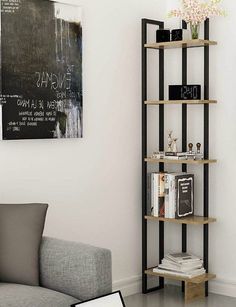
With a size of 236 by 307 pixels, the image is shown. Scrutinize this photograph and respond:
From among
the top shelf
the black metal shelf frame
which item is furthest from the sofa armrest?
the top shelf

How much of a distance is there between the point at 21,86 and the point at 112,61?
0.92 metres

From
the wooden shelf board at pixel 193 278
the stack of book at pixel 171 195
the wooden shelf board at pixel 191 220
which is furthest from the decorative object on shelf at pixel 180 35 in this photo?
the wooden shelf board at pixel 193 278

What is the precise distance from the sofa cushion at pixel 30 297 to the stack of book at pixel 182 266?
5.47 ft

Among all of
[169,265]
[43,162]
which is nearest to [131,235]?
[169,265]

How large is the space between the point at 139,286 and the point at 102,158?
3.53ft

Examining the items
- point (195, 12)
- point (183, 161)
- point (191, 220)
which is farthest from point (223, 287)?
point (195, 12)

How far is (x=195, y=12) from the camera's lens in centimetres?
473

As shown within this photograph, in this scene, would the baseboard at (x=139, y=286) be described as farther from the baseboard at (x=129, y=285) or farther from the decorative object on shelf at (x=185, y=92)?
the decorative object on shelf at (x=185, y=92)

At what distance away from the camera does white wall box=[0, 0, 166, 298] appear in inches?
173

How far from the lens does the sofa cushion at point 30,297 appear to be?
3.17 metres

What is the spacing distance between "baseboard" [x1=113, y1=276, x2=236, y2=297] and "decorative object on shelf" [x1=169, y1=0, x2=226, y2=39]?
6.05 ft

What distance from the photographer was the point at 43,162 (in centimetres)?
442

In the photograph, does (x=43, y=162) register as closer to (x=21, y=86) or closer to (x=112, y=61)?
(x=21, y=86)

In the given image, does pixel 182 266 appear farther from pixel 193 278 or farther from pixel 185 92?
pixel 185 92
